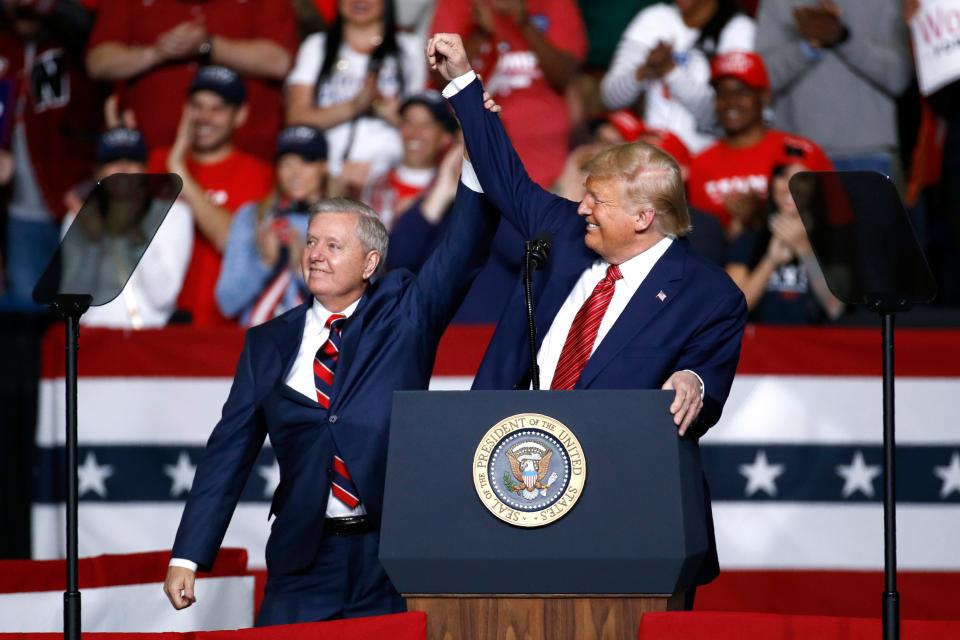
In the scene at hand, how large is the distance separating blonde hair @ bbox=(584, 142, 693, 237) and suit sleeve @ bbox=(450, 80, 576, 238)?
24 cm

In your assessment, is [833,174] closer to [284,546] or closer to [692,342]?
[692,342]

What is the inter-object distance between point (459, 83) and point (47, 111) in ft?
13.8

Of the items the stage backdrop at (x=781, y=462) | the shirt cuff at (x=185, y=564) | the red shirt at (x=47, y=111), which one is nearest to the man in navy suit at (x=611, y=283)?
the shirt cuff at (x=185, y=564)

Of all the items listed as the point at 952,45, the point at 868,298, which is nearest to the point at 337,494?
the point at 868,298

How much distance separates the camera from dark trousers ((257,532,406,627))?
3584mm

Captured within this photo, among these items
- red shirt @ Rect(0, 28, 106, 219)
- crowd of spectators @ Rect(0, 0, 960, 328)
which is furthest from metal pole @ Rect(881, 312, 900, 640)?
red shirt @ Rect(0, 28, 106, 219)

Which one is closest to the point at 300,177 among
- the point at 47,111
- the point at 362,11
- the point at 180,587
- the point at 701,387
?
the point at 362,11

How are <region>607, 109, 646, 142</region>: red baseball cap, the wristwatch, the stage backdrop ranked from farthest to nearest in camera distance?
the wristwatch, <region>607, 109, 646, 142</region>: red baseball cap, the stage backdrop

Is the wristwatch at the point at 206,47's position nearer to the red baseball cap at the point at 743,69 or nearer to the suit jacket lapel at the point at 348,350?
the red baseball cap at the point at 743,69

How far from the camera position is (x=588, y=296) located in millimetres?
3463

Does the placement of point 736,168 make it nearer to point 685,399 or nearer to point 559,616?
point 685,399

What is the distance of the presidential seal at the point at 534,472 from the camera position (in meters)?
2.75

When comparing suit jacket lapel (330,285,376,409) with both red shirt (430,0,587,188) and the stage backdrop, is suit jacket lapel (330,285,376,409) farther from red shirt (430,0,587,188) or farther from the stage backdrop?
red shirt (430,0,587,188)

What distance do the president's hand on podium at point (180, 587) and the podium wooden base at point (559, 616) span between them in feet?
3.06
